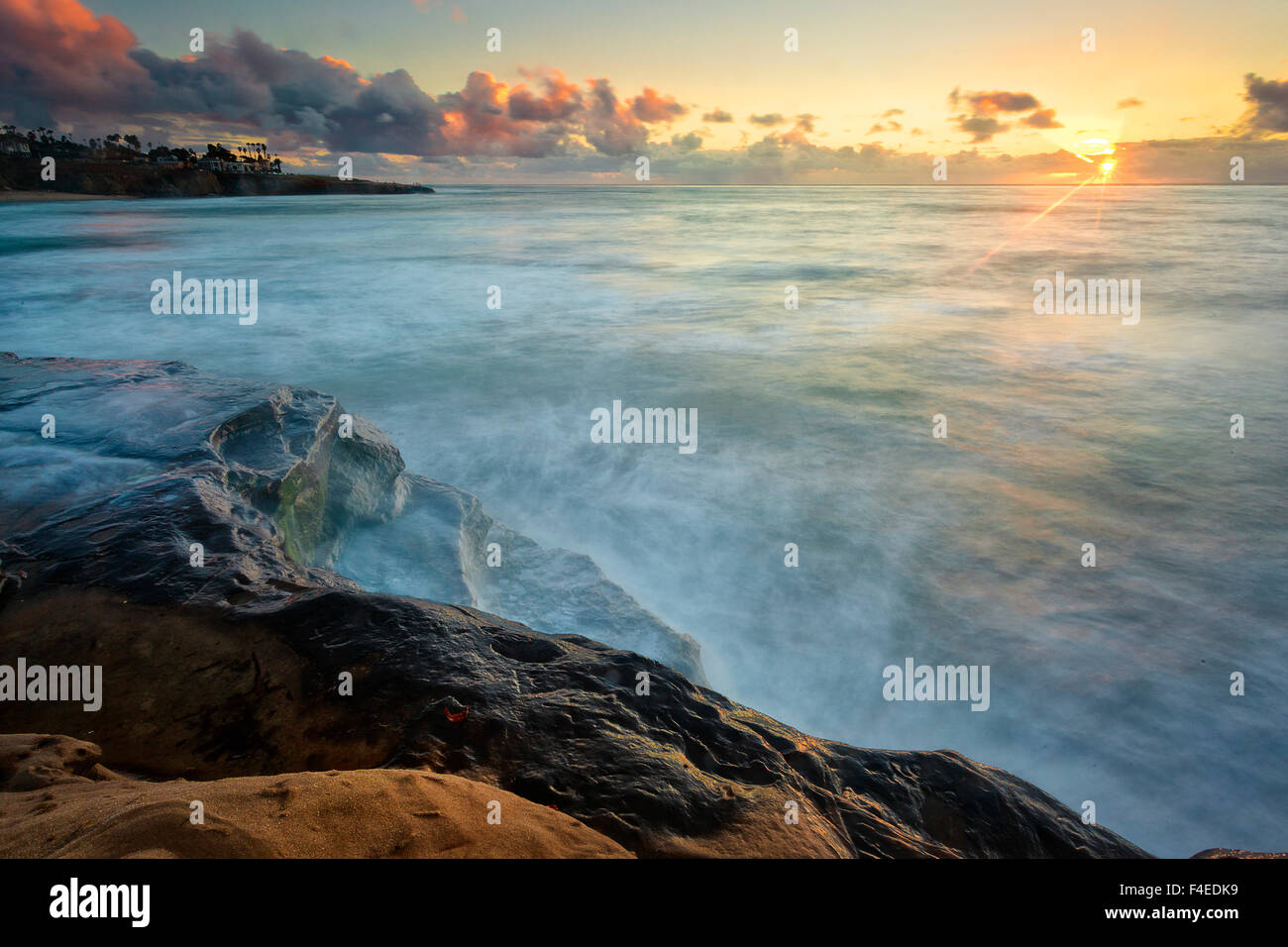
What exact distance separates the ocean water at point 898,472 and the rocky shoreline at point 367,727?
2.44m

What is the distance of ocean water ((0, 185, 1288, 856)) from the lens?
5.17 metres

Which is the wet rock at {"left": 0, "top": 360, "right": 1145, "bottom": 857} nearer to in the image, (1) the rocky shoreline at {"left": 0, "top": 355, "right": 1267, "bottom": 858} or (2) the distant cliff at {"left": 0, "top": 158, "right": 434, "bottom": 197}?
(1) the rocky shoreline at {"left": 0, "top": 355, "right": 1267, "bottom": 858}

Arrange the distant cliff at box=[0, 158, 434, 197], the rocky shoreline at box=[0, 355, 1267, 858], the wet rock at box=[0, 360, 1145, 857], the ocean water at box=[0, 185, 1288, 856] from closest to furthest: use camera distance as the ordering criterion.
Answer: the rocky shoreline at box=[0, 355, 1267, 858] → the wet rock at box=[0, 360, 1145, 857] → the ocean water at box=[0, 185, 1288, 856] → the distant cliff at box=[0, 158, 434, 197]

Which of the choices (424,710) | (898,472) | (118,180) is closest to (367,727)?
(424,710)

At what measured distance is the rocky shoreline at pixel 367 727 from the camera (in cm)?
214


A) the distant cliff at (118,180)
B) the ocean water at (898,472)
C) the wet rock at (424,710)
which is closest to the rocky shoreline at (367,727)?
the wet rock at (424,710)

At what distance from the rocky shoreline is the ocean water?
244cm

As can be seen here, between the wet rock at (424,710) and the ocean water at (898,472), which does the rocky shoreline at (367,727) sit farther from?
the ocean water at (898,472)

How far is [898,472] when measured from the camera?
877 centimetres

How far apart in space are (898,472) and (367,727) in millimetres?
7612

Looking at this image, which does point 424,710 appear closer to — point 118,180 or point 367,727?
point 367,727

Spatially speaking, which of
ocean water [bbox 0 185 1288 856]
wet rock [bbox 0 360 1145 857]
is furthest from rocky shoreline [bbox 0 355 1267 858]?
ocean water [bbox 0 185 1288 856]
